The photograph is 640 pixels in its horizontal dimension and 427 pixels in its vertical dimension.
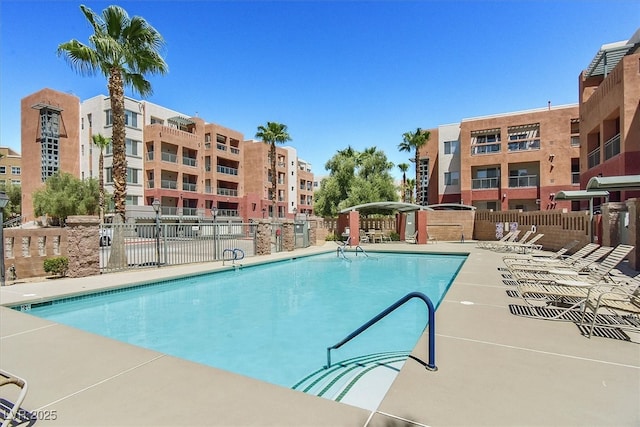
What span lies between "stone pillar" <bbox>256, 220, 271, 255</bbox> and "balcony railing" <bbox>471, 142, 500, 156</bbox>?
21986 millimetres

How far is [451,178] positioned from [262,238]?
23605 mm

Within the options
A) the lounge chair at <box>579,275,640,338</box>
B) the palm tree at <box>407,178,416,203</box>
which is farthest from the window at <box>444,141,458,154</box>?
the lounge chair at <box>579,275,640,338</box>

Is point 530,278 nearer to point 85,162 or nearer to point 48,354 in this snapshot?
point 48,354

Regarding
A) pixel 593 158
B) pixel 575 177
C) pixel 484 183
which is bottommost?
pixel 484 183

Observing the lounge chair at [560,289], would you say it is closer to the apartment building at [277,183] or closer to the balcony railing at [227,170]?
the apartment building at [277,183]

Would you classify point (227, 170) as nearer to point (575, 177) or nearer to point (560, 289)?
point (575, 177)

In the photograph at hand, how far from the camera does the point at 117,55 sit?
12523mm

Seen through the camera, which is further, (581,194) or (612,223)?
(581,194)

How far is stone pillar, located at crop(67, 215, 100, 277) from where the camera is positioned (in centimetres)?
1018

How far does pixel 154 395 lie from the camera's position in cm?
302

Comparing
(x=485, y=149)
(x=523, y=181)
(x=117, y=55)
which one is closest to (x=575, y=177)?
(x=523, y=181)

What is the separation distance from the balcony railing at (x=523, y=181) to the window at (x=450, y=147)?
21.1 feet

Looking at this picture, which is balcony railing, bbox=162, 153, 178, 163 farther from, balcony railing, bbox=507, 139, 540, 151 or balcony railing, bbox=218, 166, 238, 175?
balcony railing, bbox=507, 139, 540, 151

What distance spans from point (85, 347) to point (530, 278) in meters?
8.62
